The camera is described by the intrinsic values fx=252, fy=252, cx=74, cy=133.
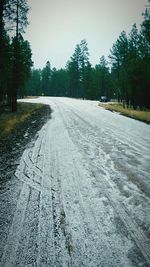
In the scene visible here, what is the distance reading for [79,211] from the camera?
434cm

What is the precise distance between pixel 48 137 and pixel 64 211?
7.02 meters

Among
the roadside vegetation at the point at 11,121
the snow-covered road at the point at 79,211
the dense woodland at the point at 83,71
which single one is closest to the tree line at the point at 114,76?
the dense woodland at the point at 83,71

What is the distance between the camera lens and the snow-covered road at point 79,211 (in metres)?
3.19

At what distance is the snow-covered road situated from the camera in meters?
Answer: 3.19

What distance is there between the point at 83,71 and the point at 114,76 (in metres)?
26.9

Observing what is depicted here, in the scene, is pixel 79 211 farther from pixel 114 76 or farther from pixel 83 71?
pixel 83 71

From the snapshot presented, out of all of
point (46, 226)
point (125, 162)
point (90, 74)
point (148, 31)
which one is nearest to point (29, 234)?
point (46, 226)

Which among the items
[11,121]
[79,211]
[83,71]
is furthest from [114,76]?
[79,211]

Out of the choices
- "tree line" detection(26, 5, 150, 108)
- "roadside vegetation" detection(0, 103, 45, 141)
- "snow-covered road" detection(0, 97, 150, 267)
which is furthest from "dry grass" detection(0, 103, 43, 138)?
"tree line" detection(26, 5, 150, 108)

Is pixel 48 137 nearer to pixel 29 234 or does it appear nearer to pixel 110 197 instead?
pixel 110 197

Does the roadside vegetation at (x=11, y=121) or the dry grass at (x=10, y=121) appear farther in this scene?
the dry grass at (x=10, y=121)

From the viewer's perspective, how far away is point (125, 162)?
23.9 feet

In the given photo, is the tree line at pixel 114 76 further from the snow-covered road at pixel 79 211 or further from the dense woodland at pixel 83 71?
the snow-covered road at pixel 79 211

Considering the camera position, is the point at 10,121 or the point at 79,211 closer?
the point at 79,211
